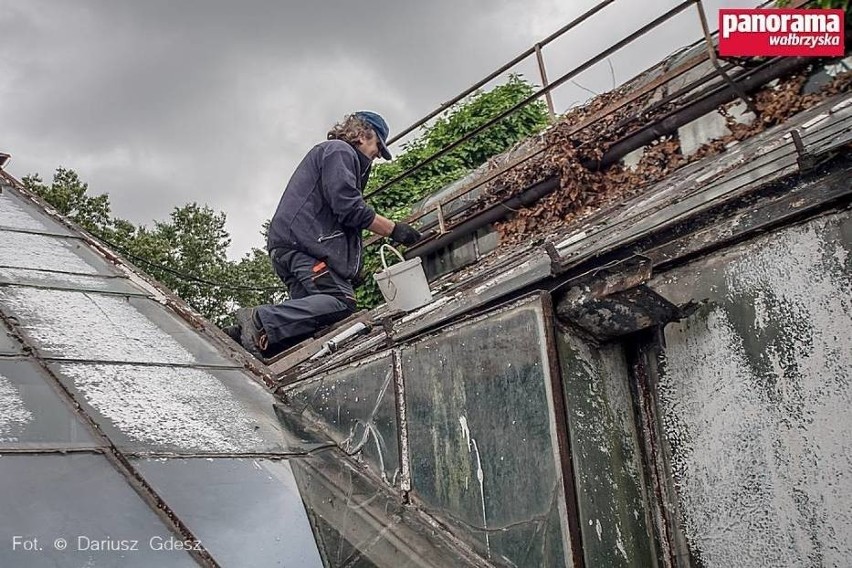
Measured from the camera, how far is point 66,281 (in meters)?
4.14

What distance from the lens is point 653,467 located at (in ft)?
8.21

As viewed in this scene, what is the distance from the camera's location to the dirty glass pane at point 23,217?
4965 millimetres

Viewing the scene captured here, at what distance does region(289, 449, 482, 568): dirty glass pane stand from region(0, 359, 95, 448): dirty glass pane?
834 mm

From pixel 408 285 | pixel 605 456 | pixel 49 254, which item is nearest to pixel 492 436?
pixel 605 456

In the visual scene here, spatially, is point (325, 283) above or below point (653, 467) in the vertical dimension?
above

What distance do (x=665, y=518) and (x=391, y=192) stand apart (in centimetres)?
1024

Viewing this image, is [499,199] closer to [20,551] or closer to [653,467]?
[653,467]

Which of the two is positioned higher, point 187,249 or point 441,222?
point 187,249

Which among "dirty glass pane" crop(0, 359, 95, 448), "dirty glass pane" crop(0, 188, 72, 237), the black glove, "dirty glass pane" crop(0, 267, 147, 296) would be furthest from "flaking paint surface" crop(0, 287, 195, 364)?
the black glove

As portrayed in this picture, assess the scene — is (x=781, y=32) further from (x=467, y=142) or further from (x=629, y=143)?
(x=467, y=142)

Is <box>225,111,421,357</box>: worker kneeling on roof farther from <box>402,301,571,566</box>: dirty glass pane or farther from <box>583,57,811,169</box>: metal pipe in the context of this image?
<box>583,57,811,169</box>: metal pipe

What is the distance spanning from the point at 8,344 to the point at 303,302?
172 cm

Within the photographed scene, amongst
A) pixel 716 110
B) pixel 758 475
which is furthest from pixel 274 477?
pixel 716 110

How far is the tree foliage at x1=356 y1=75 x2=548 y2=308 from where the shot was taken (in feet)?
40.2
